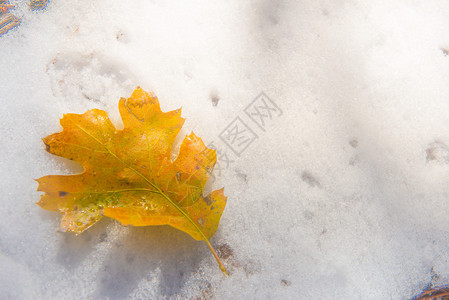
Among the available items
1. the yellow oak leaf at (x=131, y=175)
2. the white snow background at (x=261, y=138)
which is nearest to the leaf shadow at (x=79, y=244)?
the white snow background at (x=261, y=138)

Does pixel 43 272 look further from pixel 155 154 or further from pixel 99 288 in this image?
pixel 155 154

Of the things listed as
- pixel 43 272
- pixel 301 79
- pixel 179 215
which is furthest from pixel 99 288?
pixel 301 79

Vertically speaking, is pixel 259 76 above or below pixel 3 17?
above

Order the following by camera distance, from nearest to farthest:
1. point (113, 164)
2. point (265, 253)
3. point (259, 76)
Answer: point (113, 164) < point (265, 253) < point (259, 76)

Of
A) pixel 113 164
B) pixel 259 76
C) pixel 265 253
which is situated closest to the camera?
pixel 113 164

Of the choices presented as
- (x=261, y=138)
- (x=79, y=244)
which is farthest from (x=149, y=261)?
(x=261, y=138)

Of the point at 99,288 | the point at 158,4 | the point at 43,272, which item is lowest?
the point at 43,272
